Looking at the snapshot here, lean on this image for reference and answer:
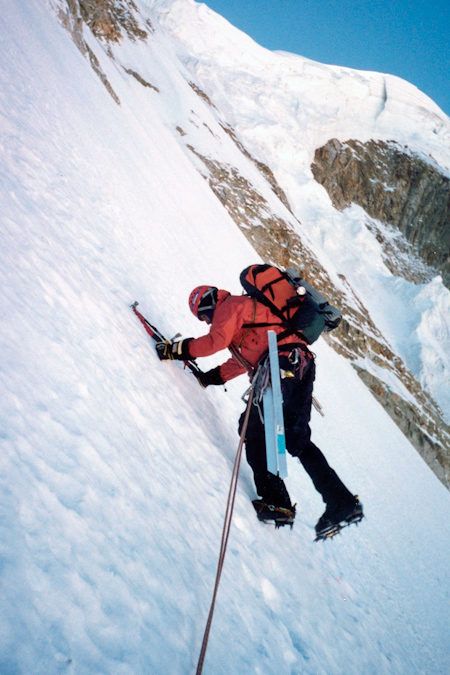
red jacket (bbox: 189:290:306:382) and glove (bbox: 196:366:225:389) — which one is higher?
red jacket (bbox: 189:290:306:382)

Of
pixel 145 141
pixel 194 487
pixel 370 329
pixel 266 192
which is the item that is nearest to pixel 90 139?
pixel 145 141

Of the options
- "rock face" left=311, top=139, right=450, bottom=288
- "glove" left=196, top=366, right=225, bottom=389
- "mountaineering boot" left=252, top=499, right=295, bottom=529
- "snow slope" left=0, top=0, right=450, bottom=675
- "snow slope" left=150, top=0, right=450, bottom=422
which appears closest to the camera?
"snow slope" left=0, top=0, right=450, bottom=675

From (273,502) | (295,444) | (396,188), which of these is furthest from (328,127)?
(273,502)

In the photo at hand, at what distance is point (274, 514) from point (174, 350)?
1373 millimetres

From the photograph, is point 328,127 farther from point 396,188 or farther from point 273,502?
point 273,502

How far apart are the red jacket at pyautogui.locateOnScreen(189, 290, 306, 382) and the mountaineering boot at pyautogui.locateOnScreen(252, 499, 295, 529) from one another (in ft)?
3.26

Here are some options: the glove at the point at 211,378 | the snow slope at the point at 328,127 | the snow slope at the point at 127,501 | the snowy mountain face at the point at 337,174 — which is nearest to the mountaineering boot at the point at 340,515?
the snow slope at the point at 127,501

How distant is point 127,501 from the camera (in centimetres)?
144

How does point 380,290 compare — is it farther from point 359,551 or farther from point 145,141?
point 359,551

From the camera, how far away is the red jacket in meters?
2.61

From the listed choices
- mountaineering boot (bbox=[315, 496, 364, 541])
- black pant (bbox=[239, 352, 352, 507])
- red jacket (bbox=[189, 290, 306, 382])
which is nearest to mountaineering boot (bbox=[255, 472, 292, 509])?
black pant (bbox=[239, 352, 352, 507])

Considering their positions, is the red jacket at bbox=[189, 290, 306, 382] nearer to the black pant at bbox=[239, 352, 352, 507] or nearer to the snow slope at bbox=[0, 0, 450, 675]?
the black pant at bbox=[239, 352, 352, 507]

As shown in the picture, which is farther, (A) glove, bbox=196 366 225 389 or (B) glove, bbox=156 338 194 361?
(A) glove, bbox=196 366 225 389

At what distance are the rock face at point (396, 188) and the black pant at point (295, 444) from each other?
1102 inches
